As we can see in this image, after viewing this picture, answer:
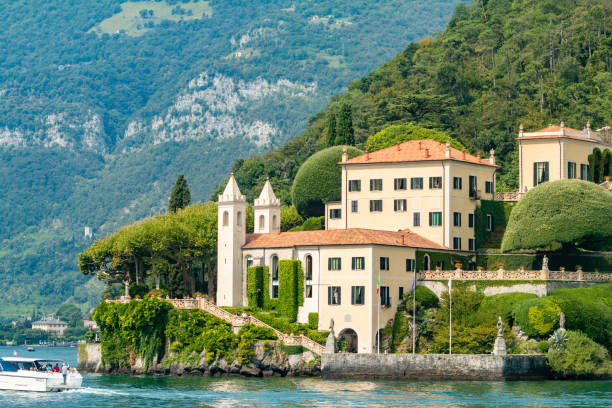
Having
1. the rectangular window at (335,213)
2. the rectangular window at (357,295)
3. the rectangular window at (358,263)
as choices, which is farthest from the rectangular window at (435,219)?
the rectangular window at (335,213)

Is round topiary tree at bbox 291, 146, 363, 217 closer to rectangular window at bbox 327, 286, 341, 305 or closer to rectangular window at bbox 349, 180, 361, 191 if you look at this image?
rectangular window at bbox 349, 180, 361, 191

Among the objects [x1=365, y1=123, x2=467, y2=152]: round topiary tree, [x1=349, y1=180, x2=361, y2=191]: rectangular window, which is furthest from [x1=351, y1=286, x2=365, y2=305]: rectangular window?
[x1=365, y1=123, x2=467, y2=152]: round topiary tree

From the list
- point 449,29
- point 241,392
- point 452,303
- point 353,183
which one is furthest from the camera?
point 449,29

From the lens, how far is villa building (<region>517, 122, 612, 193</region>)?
4146 inches

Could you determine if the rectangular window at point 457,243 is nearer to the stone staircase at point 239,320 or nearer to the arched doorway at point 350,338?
the arched doorway at point 350,338

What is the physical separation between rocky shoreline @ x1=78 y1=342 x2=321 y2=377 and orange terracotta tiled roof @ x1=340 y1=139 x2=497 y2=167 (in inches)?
767

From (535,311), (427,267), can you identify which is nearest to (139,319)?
(427,267)

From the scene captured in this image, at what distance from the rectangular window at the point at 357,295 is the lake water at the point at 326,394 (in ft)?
25.3

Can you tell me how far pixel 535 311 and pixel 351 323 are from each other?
13690mm

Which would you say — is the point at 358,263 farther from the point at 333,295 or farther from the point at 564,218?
the point at 564,218

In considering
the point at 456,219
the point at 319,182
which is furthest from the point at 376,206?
the point at 319,182

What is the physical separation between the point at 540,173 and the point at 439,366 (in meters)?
27.0

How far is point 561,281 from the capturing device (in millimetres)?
93625

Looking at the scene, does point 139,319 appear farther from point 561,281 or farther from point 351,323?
point 561,281
